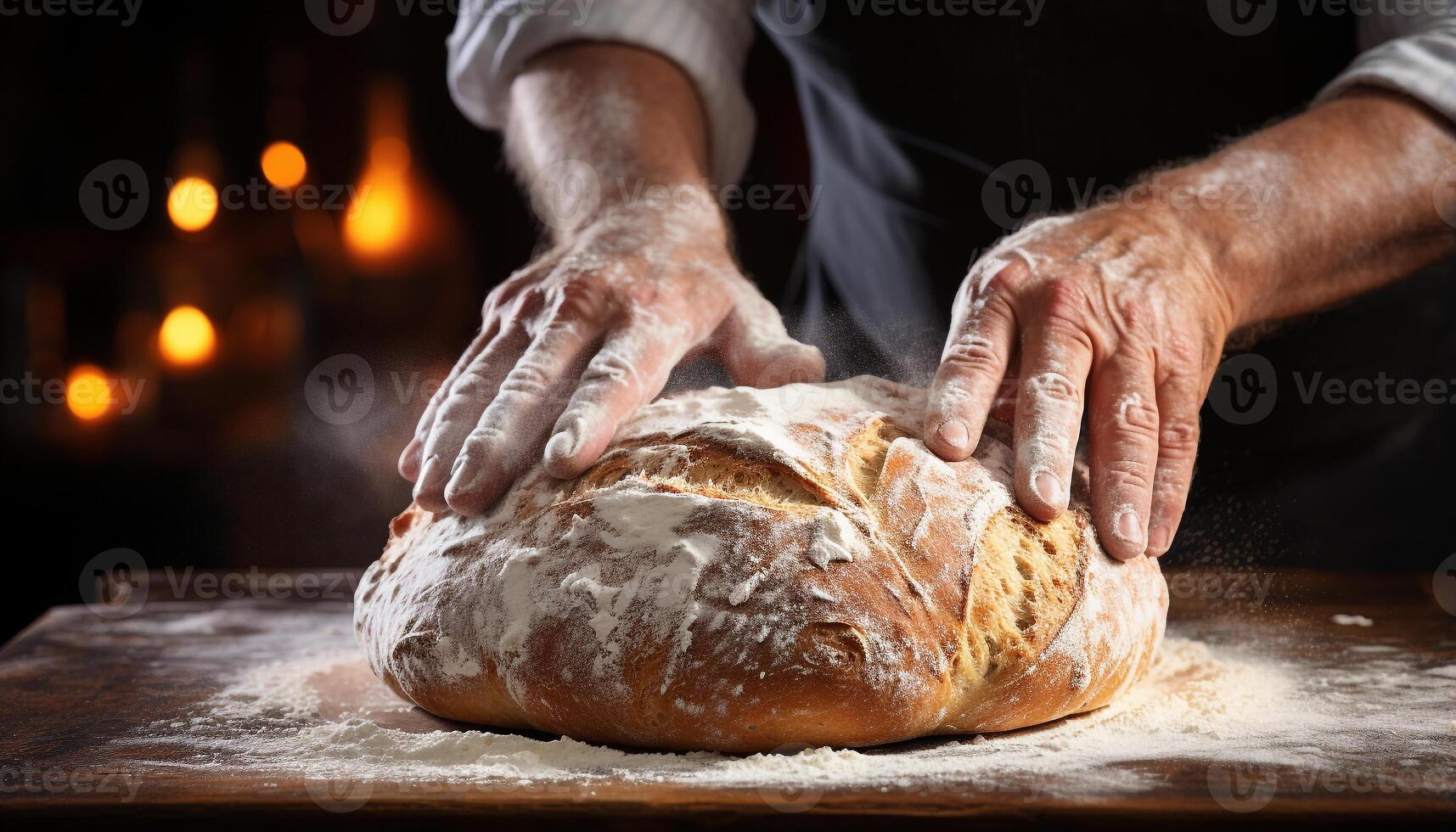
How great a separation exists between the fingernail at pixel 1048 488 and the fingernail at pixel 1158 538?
21cm

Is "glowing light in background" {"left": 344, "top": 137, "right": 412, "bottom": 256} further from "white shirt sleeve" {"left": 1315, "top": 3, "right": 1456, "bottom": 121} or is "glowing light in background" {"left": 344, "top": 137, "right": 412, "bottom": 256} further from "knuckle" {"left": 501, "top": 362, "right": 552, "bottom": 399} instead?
"white shirt sleeve" {"left": 1315, "top": 3, "right": 1456, "bottom": 121}

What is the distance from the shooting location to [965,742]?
124 centimetres

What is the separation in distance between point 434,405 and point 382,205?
2.61 m

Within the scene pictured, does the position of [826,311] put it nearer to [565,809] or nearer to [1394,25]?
[565,809]

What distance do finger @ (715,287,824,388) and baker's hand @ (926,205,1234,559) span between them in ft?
0.65

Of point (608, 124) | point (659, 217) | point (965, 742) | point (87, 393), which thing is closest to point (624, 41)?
point (608, 124)

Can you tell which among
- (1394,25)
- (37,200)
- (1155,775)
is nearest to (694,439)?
(1155,775)

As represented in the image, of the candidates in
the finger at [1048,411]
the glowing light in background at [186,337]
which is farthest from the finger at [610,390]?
the glowing light in background at [186,337]

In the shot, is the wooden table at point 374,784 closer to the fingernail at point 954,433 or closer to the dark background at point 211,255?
the fingernail at point 954,433

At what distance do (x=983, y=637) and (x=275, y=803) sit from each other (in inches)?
28.9

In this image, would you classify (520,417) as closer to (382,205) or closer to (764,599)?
(764,599)

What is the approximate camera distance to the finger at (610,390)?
52.3 inches

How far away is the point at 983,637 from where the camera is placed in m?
1.22

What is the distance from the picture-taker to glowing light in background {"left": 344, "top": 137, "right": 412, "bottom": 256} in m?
3.62
